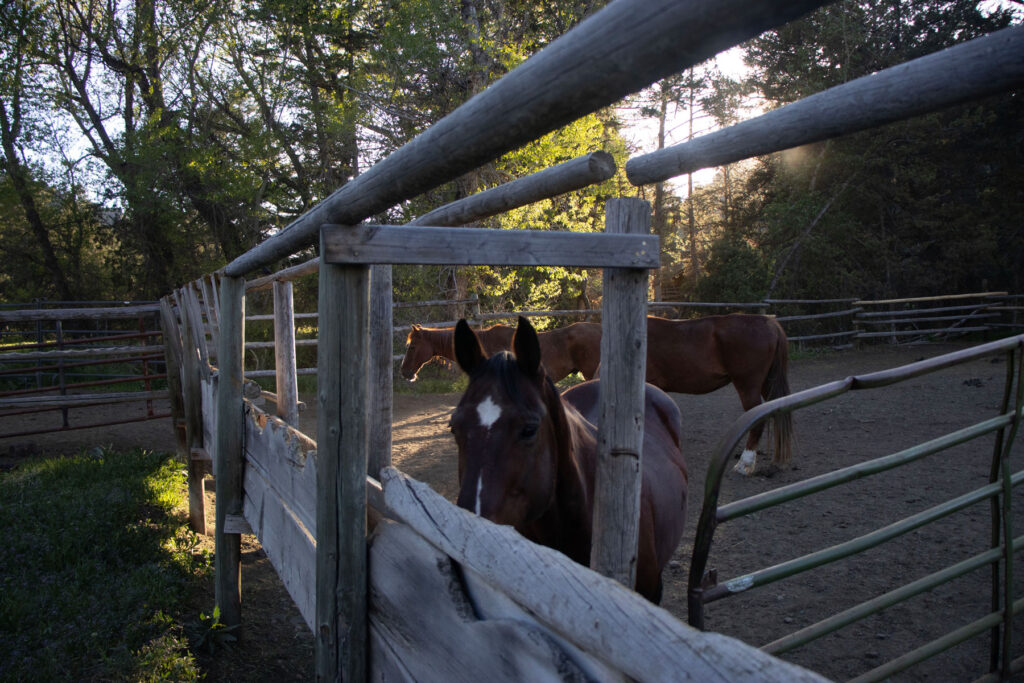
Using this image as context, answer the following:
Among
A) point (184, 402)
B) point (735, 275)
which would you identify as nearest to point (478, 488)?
point (184, 402)

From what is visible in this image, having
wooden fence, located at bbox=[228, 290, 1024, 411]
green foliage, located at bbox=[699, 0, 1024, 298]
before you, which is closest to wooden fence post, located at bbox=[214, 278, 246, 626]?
wooden fence, located at bbox=[228, 290, 1024, 411]

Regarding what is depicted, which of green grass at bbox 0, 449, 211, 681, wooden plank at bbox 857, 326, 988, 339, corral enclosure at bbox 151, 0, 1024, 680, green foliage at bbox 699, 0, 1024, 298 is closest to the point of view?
corral enclosure at bbox 151, 0, 1024, 680

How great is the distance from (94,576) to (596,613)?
12.7 ft

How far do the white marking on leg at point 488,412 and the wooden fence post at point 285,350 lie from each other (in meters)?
1.75

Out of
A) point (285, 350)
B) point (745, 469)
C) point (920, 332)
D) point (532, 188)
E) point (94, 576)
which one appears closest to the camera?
point (532, 188)

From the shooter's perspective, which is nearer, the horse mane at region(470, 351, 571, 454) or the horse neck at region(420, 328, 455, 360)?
the horse mane at region(470, 351, 571, 454)

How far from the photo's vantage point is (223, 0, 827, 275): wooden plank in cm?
55

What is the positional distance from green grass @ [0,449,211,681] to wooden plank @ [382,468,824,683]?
7.92 ft

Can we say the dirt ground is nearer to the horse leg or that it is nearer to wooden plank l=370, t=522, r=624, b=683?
the horse leg

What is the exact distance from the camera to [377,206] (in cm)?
123

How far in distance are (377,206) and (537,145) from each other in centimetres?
994

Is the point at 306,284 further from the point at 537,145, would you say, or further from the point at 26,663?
the point at 26,663

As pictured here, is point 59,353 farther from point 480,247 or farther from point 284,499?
point 480,247

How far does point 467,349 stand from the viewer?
6.73ft
